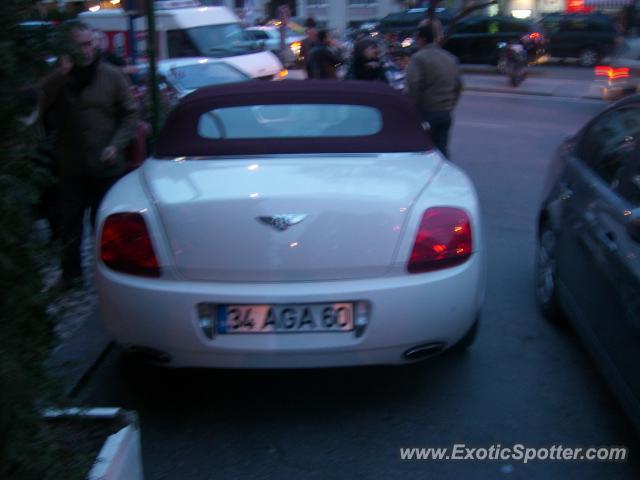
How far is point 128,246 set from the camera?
3902 millimetres

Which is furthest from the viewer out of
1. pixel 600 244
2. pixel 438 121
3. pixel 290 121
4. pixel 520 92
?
pixel 520 92

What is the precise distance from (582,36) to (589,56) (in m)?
0.70

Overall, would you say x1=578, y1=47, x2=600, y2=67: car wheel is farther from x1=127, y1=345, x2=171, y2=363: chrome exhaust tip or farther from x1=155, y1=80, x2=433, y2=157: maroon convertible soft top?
x1=127, y1=345, x2=171, y2=363: chrome exhaust tip

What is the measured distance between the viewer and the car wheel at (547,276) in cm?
530

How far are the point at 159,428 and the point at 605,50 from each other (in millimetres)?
27395

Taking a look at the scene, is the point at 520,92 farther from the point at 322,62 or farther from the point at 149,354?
the point at 149,354

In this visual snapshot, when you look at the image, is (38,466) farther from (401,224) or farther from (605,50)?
(605,50)

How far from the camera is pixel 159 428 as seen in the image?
4.10 metres

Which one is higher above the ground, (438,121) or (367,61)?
(367,61)

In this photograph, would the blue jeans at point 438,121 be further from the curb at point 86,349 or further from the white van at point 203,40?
the white van at point 203,40

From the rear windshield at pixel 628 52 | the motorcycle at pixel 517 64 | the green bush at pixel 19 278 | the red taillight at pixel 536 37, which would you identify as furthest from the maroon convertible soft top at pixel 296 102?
the red taillight at pixel 536 37

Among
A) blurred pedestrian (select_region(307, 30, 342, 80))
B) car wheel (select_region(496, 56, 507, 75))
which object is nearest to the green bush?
blurred pedestrian (select_region(307, 30, 342, 80))

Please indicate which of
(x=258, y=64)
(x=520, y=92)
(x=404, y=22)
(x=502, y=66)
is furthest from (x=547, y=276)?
(x=404, y=22)

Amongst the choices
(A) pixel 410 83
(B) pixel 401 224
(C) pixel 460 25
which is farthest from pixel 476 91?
(B) pixel 401 224
